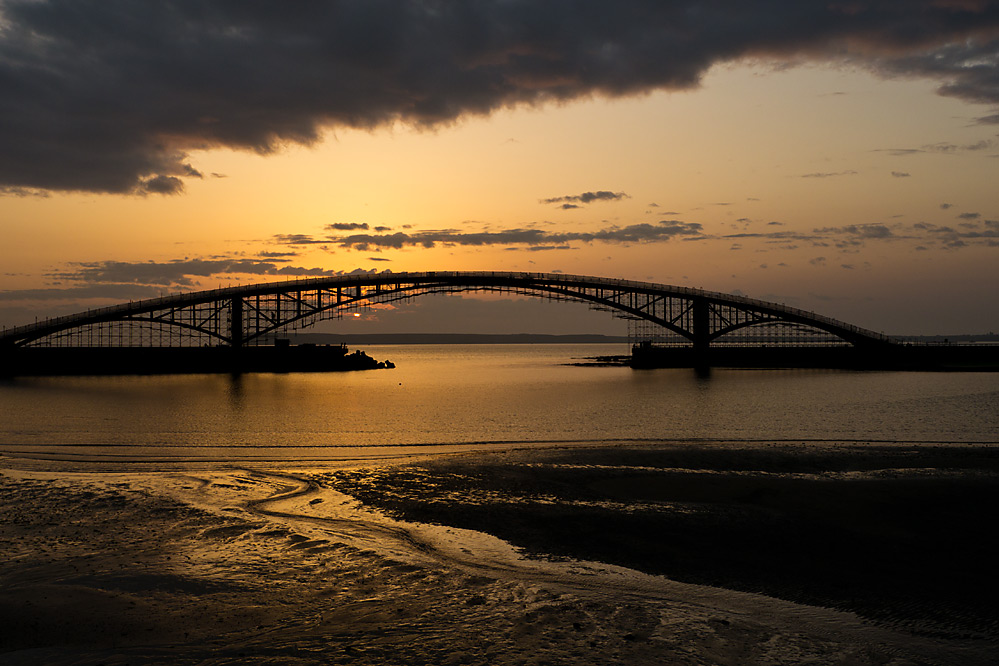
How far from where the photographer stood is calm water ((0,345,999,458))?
35688 millimetres

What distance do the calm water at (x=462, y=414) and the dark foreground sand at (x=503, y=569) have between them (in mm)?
12247

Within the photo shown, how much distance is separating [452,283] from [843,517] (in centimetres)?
10461

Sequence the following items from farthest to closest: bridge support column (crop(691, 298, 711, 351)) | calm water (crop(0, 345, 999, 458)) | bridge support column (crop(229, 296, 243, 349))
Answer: bridge support column (crop(691, 298, 711, 351)) < bridge support column (crop(229, 296, 243, 349)) < calm water (crop(0, 345, 999, 458))

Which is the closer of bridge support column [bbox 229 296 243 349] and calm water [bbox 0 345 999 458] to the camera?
calm water [bbox 0 345 999 458]

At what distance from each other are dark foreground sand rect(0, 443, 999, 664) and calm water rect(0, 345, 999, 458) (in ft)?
40.2

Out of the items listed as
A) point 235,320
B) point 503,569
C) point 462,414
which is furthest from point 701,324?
point 503,569

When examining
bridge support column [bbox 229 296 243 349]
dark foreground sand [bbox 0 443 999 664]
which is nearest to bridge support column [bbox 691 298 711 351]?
bridge support column [bbox 229 296 243 349]

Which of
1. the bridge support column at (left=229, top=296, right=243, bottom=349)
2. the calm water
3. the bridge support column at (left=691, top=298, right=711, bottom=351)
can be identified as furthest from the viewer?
the bridge support column at (left=691, top=298, right=711, bottom=351)

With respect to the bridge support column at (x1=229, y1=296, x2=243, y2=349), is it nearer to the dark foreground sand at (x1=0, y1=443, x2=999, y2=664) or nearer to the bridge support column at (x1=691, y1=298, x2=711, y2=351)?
the bridge support column at (x1=691, y1=298, x2=711, y2=351)

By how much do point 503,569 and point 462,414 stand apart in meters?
36.4

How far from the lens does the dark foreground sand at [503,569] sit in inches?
407

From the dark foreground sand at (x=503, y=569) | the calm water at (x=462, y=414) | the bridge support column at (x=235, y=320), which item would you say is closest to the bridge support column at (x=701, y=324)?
the calm water at (x=462, y=414)

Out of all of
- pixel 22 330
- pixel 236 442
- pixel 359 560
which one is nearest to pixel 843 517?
pixel 359 560

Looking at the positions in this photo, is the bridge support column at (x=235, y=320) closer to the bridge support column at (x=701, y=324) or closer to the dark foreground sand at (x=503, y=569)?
the bridge support column at (x=701, y=324)
